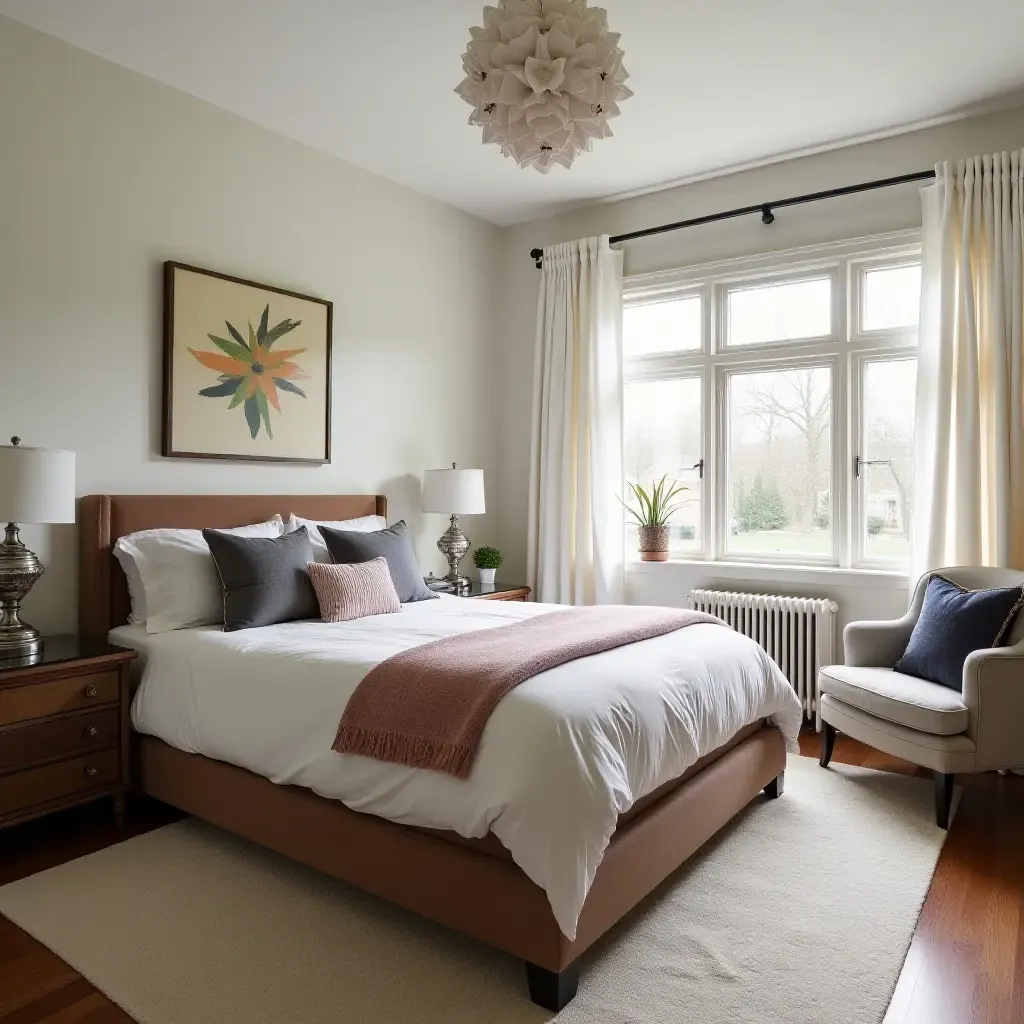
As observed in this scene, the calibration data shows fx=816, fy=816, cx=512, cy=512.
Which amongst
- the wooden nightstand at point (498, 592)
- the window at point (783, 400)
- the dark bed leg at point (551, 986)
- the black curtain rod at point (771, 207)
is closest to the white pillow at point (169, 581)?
the wooden nightstand at point (498, 592)

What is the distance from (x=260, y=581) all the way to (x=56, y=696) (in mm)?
766

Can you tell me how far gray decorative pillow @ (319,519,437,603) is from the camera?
3.56 metres

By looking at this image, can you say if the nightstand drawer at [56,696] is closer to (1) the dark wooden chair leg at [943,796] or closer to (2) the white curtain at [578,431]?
(2) the white curtain at [578,431]

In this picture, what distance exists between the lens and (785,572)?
4.26m

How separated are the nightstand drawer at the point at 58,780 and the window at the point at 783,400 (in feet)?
10.3

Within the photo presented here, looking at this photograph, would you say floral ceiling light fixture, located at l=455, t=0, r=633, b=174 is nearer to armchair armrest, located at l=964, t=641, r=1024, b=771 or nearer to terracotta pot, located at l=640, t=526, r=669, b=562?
armchair armrest, located at l=964, t=641, r=1024, b=771

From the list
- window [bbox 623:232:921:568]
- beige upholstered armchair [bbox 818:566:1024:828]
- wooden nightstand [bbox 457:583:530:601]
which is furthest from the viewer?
wooden nightstand [bbox 457:583:530:601]

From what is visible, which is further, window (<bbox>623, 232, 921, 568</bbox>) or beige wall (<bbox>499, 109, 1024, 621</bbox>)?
window (<bbox>623, 232, 921, 568</bbox>)

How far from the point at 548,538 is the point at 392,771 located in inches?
114

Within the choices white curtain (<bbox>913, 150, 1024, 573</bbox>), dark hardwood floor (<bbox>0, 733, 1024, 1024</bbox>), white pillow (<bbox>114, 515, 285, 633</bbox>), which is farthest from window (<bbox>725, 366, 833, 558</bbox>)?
white pillow (<bbox>114, 515, 285, 633</bbox>)

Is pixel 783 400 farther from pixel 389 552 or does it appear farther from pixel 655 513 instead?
pixel 389 552

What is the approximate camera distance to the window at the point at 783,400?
411 centimetres

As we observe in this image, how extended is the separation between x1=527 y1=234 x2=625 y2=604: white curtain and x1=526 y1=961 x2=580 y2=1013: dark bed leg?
9.41ft

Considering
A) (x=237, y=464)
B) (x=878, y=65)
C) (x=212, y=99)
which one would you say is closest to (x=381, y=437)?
(x=237, y=464)
